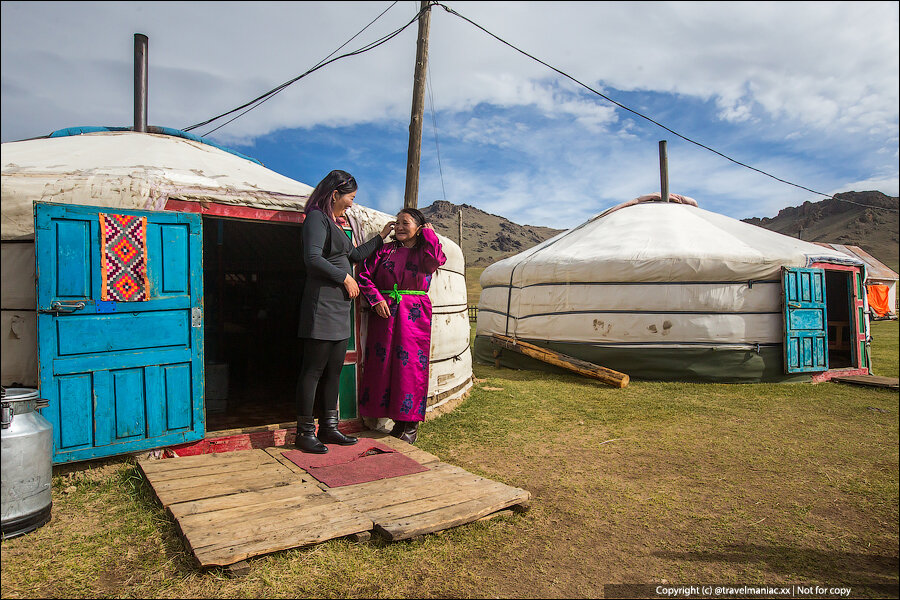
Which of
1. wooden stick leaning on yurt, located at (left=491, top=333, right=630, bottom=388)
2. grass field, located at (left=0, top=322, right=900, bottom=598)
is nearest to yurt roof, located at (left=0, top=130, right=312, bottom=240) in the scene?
grass field, located at (left=0, top=322, right=900, bottom=598)

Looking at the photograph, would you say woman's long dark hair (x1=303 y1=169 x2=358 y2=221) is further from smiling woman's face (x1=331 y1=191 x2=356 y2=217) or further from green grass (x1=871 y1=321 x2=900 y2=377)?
green grass (x1=871 y1=321 x2=900 y2=377)

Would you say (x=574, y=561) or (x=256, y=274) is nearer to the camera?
(x=574, y=561)

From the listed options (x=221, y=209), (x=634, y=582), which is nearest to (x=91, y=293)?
(x=221, y=209)

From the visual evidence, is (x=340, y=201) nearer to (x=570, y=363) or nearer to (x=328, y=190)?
(x=328, y=190)

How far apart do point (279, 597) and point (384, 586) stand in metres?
0.31

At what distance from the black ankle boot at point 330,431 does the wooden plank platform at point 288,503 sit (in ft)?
0.93

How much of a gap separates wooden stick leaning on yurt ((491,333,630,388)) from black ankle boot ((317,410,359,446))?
3505mm

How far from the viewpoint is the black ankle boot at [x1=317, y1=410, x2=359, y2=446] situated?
284 cm

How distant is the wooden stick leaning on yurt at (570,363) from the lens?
557 cm

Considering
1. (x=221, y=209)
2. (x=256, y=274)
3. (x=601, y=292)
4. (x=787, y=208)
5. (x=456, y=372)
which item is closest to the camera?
(x=221, y=209)

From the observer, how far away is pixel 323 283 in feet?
8.80

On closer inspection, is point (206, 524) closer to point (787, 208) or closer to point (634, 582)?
point (634, 582)

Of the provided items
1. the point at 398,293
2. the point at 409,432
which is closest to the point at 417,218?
the point at 398,293

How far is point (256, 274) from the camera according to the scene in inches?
269
